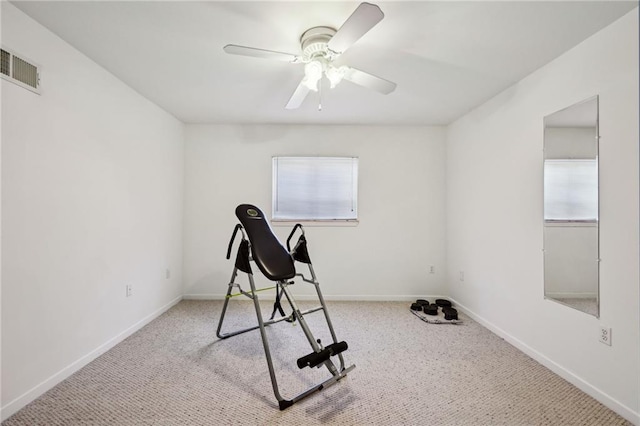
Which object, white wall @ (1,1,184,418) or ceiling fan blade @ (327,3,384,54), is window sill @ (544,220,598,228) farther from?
white wall @ (1,1,184,418)

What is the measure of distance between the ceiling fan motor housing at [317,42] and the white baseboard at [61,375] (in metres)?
2.81

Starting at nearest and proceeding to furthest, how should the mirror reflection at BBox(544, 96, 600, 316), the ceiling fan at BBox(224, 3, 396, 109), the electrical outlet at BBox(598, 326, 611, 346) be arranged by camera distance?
the ceiling fan at BBox(224, 3, 396, 109) → the electrical outlet at BBox(598, 326, 611, 346) → the mirror reflection at BBox(544, 96, 600, 316)

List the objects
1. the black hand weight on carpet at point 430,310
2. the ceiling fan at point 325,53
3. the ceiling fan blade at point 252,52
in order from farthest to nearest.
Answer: the black hand weight on carpet at point 430,310 < the ceiling fan blade at point 252,52 < the ceiling fan at point 325,53

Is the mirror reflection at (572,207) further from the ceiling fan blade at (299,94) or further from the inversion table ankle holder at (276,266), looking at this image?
the ceiling fan blade at (299,94)

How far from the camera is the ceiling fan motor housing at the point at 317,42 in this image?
182cm

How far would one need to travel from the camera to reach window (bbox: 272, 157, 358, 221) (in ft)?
13.2

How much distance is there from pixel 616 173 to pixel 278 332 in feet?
9.77

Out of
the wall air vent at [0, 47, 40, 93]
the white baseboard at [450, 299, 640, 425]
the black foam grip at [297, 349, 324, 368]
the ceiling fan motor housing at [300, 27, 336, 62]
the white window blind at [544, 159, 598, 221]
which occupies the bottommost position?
the white baseboard at [450, 299, 640, 425]

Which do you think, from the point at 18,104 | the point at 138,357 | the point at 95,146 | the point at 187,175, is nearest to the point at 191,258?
the point at 187,175

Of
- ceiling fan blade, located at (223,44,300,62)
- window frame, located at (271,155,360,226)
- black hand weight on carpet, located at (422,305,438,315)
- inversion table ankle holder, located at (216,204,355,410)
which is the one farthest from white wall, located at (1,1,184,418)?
black hand weight on carpet, located at (422,305,438,315)

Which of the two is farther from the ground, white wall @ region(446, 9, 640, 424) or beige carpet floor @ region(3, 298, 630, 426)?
white wall @ region(446, 9, 640, 424)

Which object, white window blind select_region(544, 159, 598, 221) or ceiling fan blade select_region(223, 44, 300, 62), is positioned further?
white window blind select_region(544, 159, 598, 221)

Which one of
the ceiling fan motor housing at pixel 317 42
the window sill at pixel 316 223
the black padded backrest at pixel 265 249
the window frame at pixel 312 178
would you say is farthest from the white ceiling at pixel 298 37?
the window sill at pixel 316 223

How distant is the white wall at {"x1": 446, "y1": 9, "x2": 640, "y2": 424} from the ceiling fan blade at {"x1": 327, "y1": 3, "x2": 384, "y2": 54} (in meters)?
1.66
